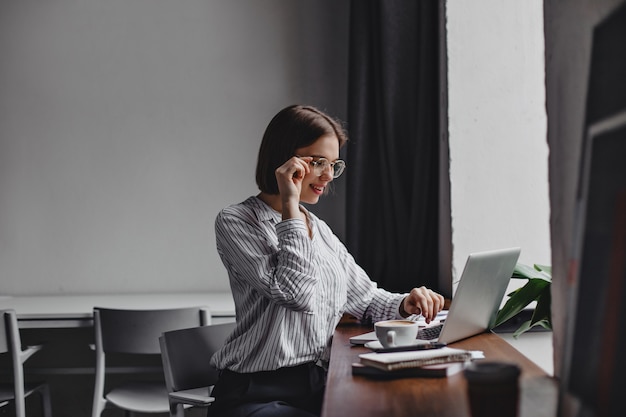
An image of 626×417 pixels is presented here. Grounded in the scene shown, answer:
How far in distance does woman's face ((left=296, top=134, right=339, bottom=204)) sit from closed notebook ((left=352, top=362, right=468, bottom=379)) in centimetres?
70

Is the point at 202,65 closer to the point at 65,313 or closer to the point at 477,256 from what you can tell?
the point at 65,313

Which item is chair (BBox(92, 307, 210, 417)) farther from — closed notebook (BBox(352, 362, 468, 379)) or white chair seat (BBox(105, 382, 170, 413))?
closed notebook (BBox(352, 362, 468, 379))

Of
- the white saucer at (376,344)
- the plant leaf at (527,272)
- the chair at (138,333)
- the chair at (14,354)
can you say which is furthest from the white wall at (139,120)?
the white saucer at (376,344)

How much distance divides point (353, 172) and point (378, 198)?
0.50 ft

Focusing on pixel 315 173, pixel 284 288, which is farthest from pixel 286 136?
pixel 284 288

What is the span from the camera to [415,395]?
110 centimetres

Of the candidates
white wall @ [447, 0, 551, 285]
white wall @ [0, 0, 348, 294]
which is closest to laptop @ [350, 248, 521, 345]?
white wall @ [447, 0, 551, 285]

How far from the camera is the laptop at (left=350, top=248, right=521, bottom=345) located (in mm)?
1438

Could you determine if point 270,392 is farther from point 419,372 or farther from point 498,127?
point 498,127

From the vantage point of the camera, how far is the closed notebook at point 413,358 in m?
1.23

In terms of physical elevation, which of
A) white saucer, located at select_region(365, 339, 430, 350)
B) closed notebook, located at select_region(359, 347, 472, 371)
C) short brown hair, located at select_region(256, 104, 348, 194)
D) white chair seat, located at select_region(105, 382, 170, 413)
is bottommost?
white chair seat, located at select_region(105, 382, 170, 413)

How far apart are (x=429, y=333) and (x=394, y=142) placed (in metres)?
1.27

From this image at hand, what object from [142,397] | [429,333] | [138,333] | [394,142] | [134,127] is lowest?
[142,397]

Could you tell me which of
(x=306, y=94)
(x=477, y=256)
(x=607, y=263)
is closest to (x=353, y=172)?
(x=306, y=94)
